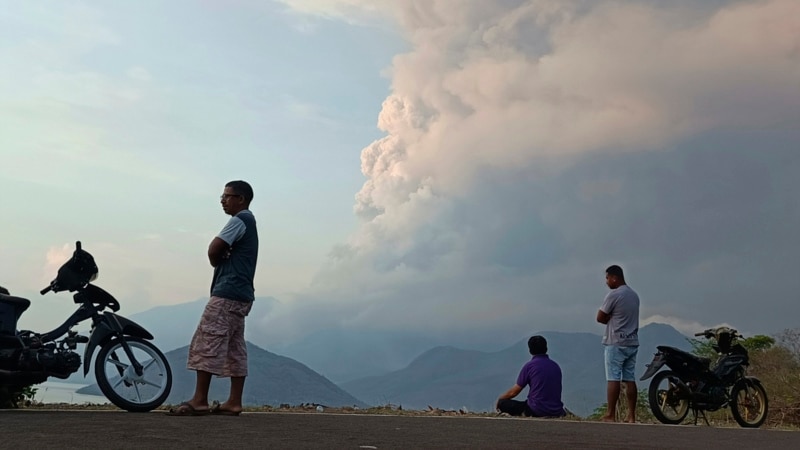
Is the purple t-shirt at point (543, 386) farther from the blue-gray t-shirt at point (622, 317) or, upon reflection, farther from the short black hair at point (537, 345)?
the blue-gray t-shirt at point (622, 317)

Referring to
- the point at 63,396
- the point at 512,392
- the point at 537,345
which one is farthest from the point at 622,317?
the point at 63,396

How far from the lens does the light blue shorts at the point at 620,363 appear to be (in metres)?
11.2

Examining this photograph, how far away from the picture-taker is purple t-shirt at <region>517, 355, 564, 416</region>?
11148mm

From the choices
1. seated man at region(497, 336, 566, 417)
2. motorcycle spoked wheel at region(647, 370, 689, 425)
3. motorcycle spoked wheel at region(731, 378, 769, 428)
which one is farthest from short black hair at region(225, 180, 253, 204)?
motorcycle spoked wheel at region(731, 378, 769, 428)

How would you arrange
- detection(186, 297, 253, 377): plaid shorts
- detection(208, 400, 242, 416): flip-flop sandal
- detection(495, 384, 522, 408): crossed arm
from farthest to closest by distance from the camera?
1. detection(495, 384, 522, 408): crossed arm
2. detection(208, 400, 242, 416): flip-flop sandal
3. detection(186, 297, 253, 377): plaid shorts

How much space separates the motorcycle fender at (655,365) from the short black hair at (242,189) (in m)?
5.51

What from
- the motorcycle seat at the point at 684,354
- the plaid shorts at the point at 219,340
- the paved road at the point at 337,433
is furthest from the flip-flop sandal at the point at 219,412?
the motorcycle seat at the point at 684,354

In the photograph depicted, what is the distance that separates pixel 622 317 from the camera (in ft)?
37.0

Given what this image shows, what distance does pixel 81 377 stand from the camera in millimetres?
8789

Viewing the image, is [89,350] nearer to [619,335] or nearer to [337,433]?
[337,433]

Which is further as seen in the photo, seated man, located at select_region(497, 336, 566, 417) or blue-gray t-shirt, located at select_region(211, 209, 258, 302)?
seated man, located at select_region(497, 336, 566, 417)

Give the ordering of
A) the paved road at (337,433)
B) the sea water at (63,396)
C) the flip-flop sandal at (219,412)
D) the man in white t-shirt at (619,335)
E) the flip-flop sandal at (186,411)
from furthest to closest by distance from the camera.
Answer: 1. the man in white t-shirt at (619,335)
2. the sea water at (63,396)
3. the flip-flop sandal at (219,412)
4. the flip-flop sandal at (186,411)
5. the paved road at (337,433)

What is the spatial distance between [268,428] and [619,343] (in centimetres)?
532

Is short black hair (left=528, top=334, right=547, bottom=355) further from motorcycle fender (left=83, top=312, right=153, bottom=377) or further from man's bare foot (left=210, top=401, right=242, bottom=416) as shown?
motorcycle fender (left=83, top=312, right=153, bottom=377)
